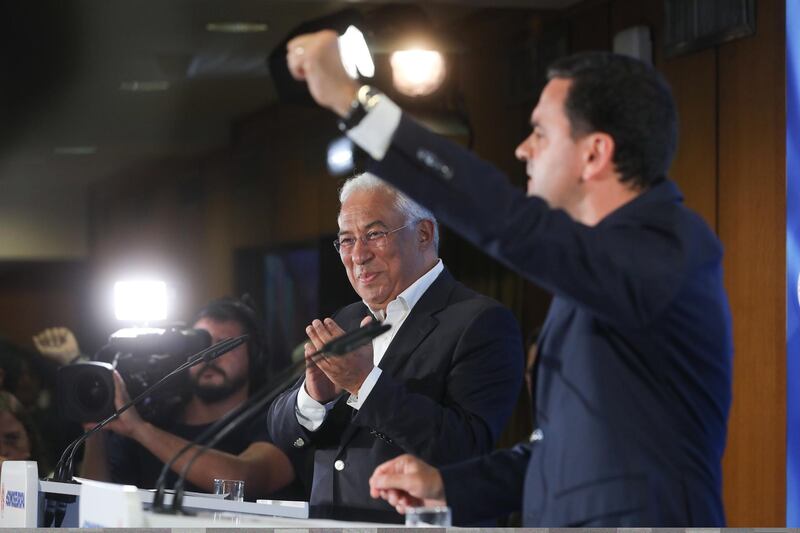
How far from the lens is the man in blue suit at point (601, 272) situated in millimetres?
1408

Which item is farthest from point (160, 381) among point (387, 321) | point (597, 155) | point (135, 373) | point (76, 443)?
point (135, 373)

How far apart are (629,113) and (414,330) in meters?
0.78

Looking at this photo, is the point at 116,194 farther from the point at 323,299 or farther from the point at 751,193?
the point at 751,193

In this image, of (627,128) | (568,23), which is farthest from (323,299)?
(627,128)

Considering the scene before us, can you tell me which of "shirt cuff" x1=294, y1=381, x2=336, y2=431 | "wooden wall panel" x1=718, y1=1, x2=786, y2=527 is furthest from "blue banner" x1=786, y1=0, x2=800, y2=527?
"shirt cuff" x1=294, y1=381, x2=336, y2=431

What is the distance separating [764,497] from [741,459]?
5.0 inches

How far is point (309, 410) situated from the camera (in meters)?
2.19

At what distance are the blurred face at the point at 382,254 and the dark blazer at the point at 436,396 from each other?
0.20ft

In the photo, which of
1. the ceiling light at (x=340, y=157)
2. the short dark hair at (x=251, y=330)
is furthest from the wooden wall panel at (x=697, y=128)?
the short dark hair at (x=251, y=330)

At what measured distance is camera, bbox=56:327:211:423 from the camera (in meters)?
2.82

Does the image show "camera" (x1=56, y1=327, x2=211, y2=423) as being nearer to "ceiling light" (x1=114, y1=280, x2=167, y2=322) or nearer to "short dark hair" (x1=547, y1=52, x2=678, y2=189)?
"ceiling light" (x1=114, y1=280, x2=167, y2=322)

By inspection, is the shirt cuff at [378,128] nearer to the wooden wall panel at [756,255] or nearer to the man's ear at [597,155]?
the man's ear at [597,155]

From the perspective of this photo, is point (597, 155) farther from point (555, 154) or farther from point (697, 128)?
point (697, 128)

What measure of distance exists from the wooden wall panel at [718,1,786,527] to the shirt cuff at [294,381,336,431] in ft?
5.02
